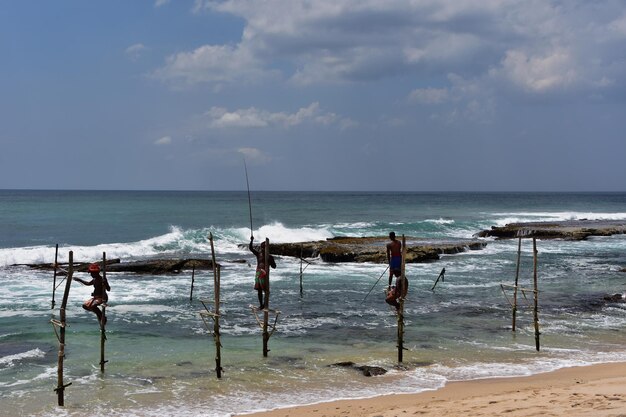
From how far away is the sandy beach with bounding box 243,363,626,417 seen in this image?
9641mm

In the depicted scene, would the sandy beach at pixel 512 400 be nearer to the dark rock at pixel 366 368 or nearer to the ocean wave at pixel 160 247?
the dark rock at pixel 366 368

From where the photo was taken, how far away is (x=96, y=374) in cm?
1374

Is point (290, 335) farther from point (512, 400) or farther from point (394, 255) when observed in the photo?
point (512, 400)

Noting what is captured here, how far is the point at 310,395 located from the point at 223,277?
680 inches

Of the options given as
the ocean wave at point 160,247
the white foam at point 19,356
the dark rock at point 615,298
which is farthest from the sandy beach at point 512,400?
the ocean wave at point 160,247

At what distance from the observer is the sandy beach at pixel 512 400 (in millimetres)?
9641

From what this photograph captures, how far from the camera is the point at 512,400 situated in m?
10.6

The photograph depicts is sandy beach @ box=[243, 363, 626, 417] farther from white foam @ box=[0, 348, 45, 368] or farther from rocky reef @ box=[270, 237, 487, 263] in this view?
rocky reef @ box=[270, 237, 487, 263]

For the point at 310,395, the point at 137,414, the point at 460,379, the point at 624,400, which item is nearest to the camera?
the point at 624,400

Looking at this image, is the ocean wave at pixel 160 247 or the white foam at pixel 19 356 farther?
the ocean wave at pixel 160 247

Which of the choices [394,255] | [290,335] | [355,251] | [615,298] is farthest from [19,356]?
[355,251]

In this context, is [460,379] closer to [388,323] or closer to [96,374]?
[388,323]

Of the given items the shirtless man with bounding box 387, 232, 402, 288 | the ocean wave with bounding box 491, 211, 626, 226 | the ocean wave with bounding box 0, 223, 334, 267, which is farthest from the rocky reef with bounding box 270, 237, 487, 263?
the ocean wave with bounding box 491, 211, 626, 226

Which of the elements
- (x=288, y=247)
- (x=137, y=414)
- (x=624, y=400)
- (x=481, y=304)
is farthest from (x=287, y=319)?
(x=288, y=247)
